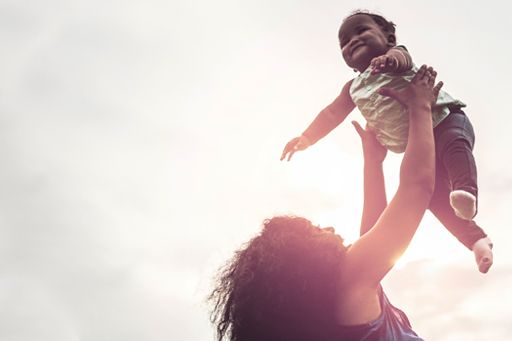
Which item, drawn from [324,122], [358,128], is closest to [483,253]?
[358,128]

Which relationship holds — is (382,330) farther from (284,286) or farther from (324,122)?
(324,122)

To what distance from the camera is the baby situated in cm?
399

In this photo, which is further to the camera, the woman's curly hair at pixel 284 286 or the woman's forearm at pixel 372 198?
the woman's forearm at pixel 372 198

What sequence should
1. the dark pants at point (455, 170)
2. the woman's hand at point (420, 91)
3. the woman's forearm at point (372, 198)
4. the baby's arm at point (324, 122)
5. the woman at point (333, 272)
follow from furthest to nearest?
the baby's arm at point (324, 122)
the woman's forearm at point (372, 198)
the dark pants at point (455, 170)
the woman's hand at point (420, 91)
the woman at point (333, 272)

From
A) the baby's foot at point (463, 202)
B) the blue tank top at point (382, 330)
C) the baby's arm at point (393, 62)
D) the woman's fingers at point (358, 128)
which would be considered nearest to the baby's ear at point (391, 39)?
the baby's arm at point (393, 62)

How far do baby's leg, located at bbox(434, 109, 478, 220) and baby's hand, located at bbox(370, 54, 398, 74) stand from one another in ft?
2.71

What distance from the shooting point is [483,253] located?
4016mm

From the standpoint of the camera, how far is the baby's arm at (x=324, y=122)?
523 centimetres

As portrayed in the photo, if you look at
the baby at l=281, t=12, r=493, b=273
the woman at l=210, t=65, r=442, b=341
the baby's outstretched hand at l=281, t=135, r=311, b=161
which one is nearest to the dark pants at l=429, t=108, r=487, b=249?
the baby at l=281, t=12, r=493, b=273

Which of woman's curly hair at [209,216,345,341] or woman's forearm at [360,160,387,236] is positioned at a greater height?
woman's forearm at [360,160,387,236]

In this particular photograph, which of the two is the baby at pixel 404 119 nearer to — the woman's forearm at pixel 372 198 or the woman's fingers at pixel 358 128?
the woman's fingers at pixel 358 128

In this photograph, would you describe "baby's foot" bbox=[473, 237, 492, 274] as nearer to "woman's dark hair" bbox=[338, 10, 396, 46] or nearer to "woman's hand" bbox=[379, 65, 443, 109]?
"woman's hand" bbox=[379, 65, 443, 109]

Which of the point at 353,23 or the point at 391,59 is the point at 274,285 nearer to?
the point at 391,59

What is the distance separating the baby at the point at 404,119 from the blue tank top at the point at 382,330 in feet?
3.07
